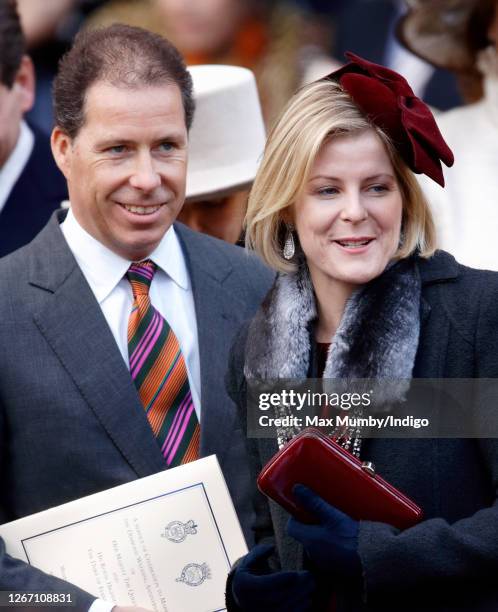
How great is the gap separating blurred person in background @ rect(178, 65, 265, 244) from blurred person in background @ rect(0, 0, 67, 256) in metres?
0.45

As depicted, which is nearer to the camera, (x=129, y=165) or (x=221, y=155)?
(x=129, y=165)

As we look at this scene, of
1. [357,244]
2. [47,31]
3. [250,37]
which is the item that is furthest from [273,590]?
[47,31]

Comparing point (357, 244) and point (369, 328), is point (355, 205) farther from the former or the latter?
point (369, 328)

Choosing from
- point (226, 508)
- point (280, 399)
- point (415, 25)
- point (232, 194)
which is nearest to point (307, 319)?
point (280, 399)

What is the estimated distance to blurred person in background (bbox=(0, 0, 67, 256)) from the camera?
13.9 feet

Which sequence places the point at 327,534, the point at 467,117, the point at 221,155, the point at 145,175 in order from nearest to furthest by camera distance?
the point at 327,534 < the point at 145,175 < the point at 221,155 < the point at 467,117

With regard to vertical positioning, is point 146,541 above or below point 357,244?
below

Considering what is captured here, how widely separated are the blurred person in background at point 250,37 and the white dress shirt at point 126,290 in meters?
1.58

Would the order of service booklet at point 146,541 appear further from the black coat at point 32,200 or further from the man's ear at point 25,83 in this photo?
the man's ear at point 25,83

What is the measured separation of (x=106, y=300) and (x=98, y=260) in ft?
0.34

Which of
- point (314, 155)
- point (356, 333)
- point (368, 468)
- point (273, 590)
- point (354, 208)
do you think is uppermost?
point (314, 155)

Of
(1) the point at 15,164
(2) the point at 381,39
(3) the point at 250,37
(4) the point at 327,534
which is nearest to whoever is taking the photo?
(4) the point at 327,534

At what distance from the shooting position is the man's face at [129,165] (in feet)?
10.7

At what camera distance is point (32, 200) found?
4285mm
